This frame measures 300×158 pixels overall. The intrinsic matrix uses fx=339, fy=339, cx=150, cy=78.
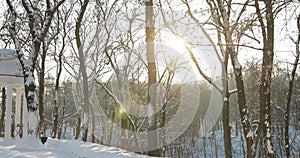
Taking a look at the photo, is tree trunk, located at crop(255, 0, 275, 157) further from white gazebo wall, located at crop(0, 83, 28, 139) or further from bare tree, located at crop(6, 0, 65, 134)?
white gazebo wall, located at crop(0, 83, 28, 139)

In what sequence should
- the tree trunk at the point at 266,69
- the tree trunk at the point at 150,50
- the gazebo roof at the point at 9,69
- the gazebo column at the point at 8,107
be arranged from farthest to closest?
the gazebo roof at the point at 9,69 < the gazebo column at the point at 8,107 < the tree trunk at the point at 150,50 < the tree trunk at the point at 266,69

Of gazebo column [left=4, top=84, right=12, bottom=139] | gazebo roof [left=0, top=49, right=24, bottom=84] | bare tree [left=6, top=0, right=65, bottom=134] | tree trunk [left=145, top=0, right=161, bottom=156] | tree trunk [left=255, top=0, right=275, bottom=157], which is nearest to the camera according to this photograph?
tree trunk [left=255, top=0, right=275, bottom=157]

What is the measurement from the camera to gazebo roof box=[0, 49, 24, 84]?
12.6 metres

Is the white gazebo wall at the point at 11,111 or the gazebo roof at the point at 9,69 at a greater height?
the gazebo roof at the point at 9,69

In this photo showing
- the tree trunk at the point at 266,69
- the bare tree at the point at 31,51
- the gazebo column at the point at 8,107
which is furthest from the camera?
the gazebo column at the point at 8,107

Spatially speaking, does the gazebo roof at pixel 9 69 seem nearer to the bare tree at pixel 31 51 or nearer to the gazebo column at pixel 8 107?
the gazebo column at pixel 8 107

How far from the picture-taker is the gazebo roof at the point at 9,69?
1261cm

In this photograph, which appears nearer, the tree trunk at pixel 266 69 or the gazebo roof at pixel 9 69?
the tree trunk at pixel 266 69

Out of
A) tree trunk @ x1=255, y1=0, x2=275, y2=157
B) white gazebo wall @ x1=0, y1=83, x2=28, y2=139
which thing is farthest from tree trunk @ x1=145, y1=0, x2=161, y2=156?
white gazebo wall @ x1=0, y1=83, x2=28, y2=139

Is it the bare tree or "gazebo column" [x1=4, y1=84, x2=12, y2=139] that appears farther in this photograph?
"gazebo column" [x1=4, y1=84, x2=12, y2=139]

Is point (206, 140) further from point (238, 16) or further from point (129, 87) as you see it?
point (238, 16)

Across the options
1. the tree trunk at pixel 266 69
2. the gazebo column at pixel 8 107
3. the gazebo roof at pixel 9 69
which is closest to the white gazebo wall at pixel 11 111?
the gazebo column at pixel 8 107

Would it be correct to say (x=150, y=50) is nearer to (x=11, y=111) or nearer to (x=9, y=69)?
(x=9, y=69)

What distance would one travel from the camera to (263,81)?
920 cm
